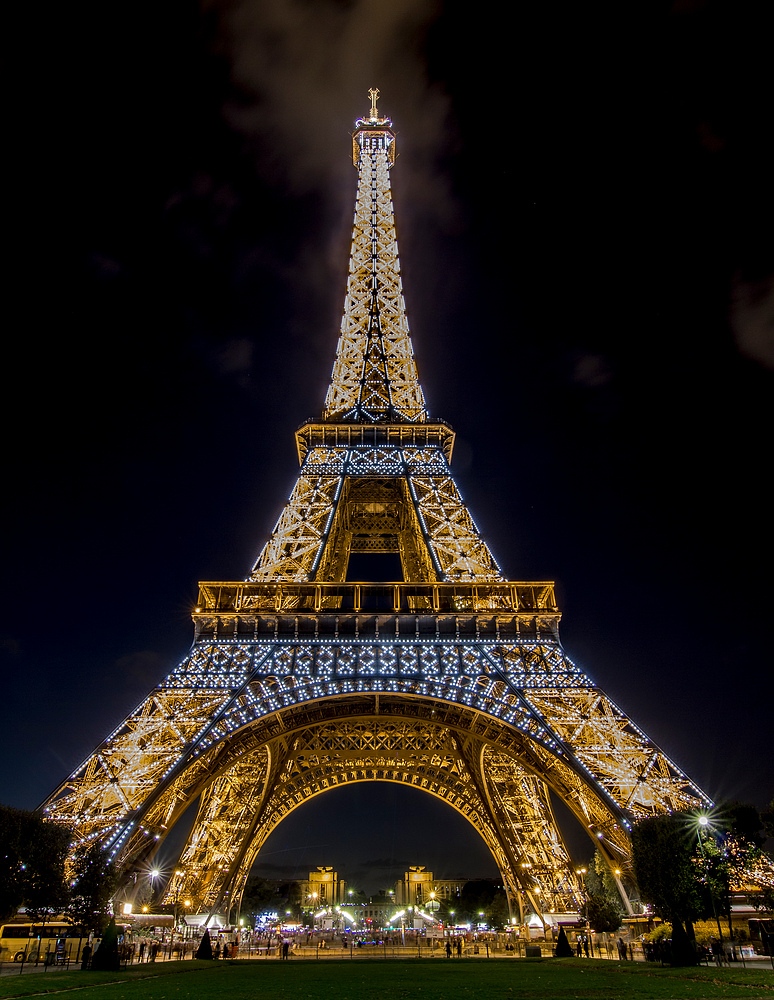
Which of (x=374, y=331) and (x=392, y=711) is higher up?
(x=374, y=331)

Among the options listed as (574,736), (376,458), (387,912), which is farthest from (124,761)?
(387,912)

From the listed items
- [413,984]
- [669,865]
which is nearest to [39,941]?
[413,984]

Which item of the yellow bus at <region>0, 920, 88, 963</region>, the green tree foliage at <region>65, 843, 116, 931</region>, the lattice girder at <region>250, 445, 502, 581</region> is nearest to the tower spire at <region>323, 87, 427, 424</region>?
the lattice girder at <region>250, 445, 502, 581</region>

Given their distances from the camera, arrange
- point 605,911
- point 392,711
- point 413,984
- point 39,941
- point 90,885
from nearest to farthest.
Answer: point 413,984 → point 90,885 → point 39,941 → point 392,711 → point 605,911

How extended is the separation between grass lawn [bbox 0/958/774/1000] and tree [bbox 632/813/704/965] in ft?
6.02

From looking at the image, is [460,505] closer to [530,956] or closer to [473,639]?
[473,639]

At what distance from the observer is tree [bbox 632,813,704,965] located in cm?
1641

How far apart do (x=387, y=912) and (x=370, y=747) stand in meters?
99.1

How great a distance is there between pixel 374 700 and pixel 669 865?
10.5m

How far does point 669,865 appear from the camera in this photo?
1633 cm

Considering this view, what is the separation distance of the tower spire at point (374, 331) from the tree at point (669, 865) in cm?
2103

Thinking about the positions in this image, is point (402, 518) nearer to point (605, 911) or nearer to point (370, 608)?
point (370, 608)

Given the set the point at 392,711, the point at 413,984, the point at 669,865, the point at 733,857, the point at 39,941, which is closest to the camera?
the point at 413,984

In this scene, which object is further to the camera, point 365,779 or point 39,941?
point 365,779
